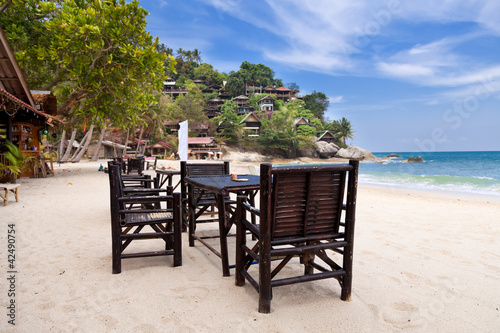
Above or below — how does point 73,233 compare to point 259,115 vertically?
below

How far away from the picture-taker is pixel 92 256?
10.8 feet

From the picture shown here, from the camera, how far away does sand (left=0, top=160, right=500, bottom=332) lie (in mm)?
2023

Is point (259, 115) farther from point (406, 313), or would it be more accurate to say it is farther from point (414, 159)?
point (406, 313)

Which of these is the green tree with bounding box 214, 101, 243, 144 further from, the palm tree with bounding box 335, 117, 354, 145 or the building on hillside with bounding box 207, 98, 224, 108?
the palm tree with bounding box 335, 117, 354, 145

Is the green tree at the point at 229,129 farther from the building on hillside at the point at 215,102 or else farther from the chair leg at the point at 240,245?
the chair leg at the point at 240,245

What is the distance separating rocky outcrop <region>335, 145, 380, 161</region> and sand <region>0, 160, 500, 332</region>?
55.8m

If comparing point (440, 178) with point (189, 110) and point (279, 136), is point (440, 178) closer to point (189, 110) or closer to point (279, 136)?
point (279, 136)

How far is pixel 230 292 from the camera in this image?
247 centimetres

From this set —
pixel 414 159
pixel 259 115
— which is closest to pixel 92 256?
pixel 259 115

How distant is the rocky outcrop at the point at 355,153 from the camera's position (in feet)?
190

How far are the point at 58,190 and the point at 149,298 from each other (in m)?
7.67
